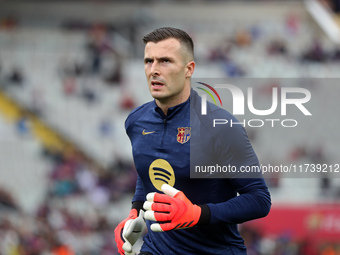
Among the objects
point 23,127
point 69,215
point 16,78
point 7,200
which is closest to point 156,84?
point 69,215

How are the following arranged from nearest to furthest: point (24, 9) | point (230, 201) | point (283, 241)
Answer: point (230, 201) → point (283, 241) → point (24, 9)

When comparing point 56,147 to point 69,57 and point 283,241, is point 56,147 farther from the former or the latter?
point 283,241

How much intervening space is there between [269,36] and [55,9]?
282 inches

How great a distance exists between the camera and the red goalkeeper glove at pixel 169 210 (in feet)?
9.34

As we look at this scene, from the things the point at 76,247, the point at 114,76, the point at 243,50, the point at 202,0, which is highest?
the point at 202,0

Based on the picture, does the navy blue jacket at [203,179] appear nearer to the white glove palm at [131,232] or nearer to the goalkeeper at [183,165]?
the goalkeeper at [183,165]

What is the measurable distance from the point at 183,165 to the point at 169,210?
0.37 metres

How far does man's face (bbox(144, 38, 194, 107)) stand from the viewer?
Result: 3215 millimetres

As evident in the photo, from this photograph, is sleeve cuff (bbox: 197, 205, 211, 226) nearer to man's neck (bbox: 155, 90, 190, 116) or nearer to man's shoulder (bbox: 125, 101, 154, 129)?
man's neck (bbox: 155, 90, 190, 116)

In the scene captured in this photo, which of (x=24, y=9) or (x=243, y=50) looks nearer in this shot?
(x=243, y=50)

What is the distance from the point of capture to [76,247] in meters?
11.0

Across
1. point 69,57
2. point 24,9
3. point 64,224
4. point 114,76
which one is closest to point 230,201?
point 64,224

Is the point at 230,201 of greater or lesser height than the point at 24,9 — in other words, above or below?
below

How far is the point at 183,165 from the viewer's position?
3.15m
